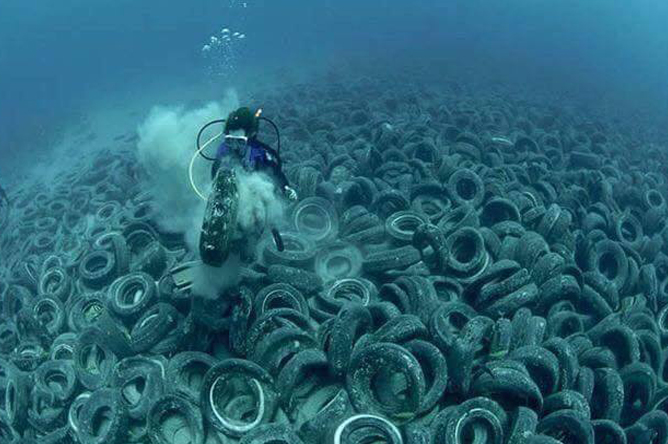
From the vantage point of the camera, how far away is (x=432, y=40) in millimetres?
64125

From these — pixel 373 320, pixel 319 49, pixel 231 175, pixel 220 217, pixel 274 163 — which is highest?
pixel 319 49

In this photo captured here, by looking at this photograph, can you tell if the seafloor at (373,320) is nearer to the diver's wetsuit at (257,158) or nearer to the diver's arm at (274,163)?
the diver's arm at (274,163)

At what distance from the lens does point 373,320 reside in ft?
25.3

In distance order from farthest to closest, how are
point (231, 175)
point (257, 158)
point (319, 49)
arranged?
1. point (319, 49)
2. point (257, 158)
3. point (231, 175)

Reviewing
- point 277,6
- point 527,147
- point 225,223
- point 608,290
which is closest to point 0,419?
point 225,223

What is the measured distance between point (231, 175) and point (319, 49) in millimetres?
63428

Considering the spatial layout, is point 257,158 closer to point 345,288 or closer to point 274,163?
point 274,163

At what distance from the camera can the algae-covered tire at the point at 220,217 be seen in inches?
254

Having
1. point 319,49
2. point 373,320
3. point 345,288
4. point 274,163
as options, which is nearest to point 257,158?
point 274,163

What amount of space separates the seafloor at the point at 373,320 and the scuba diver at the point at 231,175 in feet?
4.95

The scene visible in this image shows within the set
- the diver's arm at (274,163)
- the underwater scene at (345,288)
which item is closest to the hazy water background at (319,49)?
the underwater scene at (345,288)

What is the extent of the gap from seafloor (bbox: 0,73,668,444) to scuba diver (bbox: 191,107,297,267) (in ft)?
4.95

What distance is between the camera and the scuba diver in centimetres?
647

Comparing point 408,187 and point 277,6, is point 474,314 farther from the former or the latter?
point 277,6
